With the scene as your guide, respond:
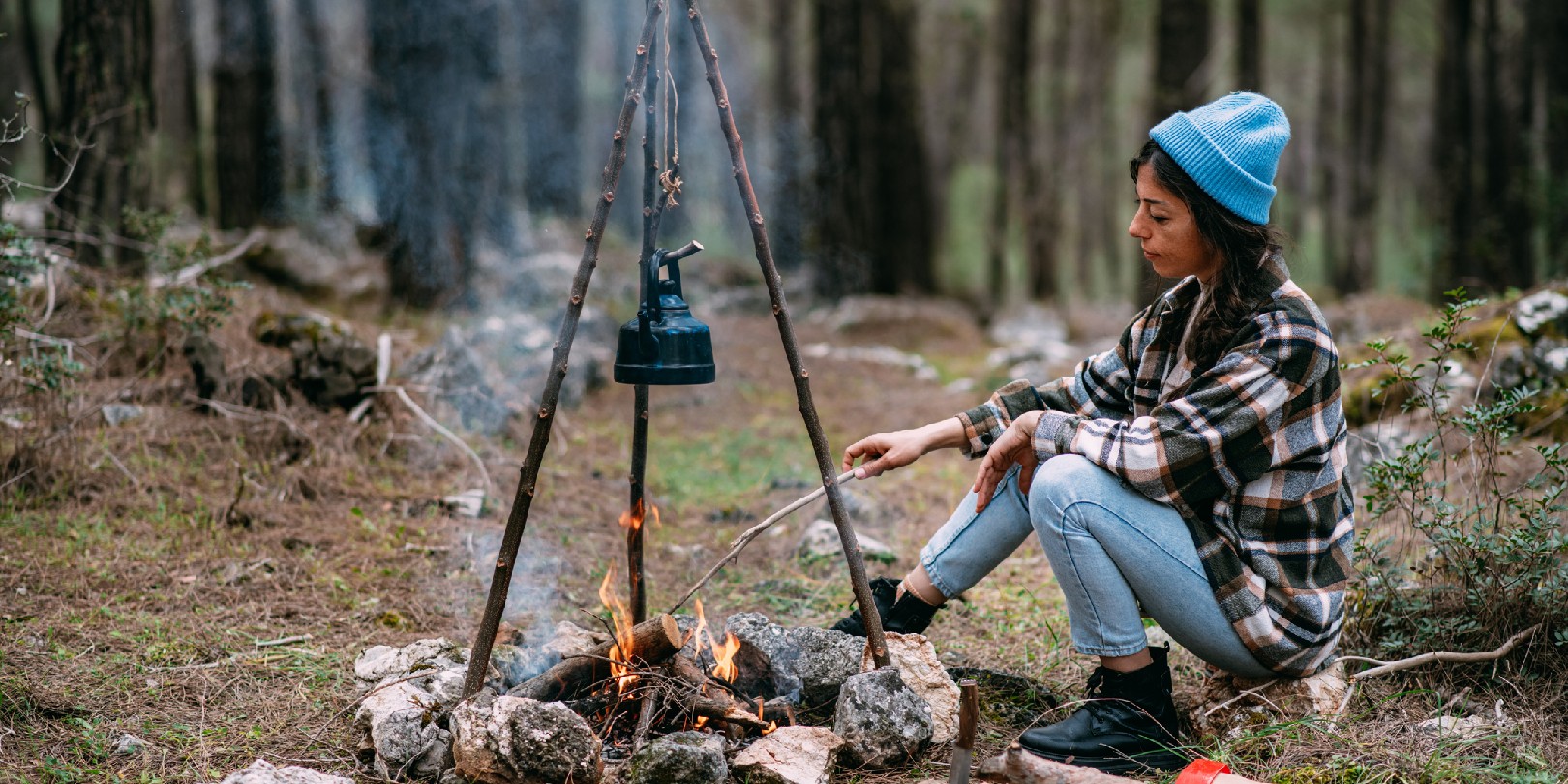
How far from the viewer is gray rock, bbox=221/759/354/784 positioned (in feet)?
7.32

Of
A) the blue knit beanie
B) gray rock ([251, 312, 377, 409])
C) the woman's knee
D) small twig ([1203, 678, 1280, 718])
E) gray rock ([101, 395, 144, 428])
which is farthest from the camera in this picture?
gray rock ([251, 312, 377, 409])

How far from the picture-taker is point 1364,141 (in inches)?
672

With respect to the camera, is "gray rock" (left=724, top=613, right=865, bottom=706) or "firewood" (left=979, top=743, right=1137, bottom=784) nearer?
"firewood" (left=979, top=743, right=1137, bottom=784)

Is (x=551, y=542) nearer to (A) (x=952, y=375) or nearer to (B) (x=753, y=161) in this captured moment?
(A) (x=952, y=375)

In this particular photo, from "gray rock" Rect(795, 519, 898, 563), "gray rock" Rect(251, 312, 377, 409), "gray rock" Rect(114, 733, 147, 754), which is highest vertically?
"gray rock" Rect(251, 312, 377, 409)

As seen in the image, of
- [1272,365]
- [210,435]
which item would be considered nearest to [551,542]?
[210,435]

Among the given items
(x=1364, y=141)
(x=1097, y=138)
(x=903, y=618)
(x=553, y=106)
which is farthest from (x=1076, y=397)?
(x=553, y=106)

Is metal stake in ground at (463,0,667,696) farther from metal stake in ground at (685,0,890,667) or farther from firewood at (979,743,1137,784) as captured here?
firewood at (979,743,1137,784)

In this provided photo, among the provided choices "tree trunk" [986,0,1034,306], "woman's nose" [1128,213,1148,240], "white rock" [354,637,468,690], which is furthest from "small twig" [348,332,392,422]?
"tree trunk" [986,0,1034,306]

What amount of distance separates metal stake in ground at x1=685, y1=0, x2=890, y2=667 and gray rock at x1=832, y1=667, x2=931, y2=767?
0.30ft

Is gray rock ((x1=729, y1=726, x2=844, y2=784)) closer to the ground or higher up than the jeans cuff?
closer to the ground

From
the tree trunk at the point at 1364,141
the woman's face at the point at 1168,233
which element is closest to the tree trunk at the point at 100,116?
the woman's face at the point at 1168,233

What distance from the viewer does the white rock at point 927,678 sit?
8.84 ft

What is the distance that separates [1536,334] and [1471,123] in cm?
835
